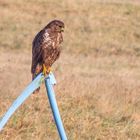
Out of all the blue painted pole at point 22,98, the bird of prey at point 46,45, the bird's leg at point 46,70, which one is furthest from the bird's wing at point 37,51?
the blue painted pole at point 22,98

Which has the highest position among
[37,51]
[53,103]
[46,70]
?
[37,51]

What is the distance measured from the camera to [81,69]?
17375mm

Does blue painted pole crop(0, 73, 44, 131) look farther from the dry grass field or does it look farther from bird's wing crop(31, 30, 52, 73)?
the dry grass field

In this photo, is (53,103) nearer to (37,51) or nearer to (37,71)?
(37,71)

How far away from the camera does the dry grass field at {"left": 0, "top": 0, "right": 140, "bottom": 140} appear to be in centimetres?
679

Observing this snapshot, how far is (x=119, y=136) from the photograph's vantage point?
670cm

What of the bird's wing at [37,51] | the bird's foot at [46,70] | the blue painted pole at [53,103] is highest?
the bird's wing at [37,51]

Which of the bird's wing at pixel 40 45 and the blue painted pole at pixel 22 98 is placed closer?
the blue painted pole at pixel 22 98

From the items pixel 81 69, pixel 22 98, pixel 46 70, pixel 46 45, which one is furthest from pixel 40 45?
pixel 81 69

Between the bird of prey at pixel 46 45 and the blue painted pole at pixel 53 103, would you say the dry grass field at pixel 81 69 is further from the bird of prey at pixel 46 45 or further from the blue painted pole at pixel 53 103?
the blue painted pole at pixel 53 103

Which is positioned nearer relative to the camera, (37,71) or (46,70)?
(46,70)

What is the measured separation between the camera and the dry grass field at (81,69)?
22.3 ft

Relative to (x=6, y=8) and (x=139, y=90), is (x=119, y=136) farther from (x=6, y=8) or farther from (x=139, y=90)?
(x=6, y=8)

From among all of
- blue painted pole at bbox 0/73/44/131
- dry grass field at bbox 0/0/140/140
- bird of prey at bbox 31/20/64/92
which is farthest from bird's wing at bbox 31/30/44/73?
dry grass field at bbox 0/0/140/140
